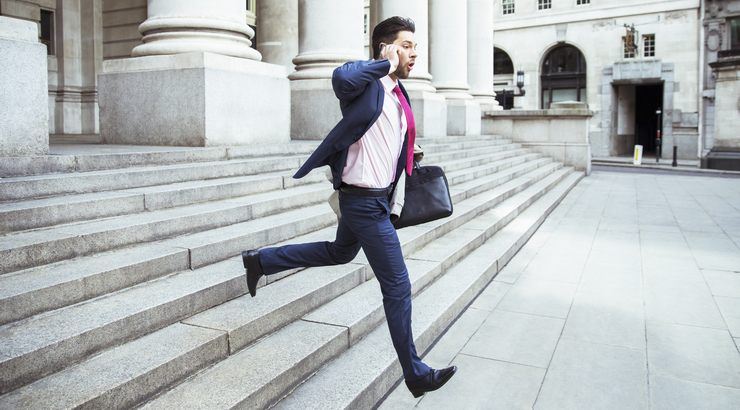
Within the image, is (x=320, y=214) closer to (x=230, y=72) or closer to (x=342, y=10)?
(x=230, y=72)

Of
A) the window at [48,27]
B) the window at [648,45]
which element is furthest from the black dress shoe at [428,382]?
the window at [648,45]

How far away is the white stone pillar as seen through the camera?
66.9ft

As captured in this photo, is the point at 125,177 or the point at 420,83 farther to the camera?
the point at 420,83

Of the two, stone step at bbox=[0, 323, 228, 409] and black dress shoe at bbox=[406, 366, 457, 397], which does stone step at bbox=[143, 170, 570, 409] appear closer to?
stone step at bbox=[0, 323, 228, 409]

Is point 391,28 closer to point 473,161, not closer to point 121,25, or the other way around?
point 473,161

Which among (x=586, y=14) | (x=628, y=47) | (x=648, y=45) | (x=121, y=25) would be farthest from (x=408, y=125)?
(x=586, y=14)

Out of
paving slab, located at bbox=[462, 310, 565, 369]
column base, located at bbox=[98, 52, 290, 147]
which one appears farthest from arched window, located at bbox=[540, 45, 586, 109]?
paving slab, located at bbox=[462, 310, 565, 369]

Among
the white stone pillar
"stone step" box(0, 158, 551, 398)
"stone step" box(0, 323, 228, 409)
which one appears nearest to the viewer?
"stone step" box(0, 323, 228, 409)

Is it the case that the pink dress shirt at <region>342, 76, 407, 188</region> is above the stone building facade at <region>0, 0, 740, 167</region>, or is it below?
below

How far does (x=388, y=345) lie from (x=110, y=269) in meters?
1.85

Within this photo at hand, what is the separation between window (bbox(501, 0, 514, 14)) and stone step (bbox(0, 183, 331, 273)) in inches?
1384

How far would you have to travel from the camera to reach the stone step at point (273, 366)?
2975 mm

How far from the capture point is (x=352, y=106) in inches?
128

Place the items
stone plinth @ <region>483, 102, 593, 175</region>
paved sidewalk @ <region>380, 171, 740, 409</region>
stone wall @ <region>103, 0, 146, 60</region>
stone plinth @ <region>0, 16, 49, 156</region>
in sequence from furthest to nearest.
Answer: stone plinth @ <region>483, 102, 593, 175</region> < stone wall @ <region>103, 0, 146, 60</region> < stone plinth @ <region>0, 16, 49, 156</region> < paved sidewalk @ <region>380, 171, 740, 409</region>
